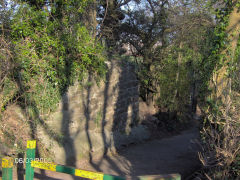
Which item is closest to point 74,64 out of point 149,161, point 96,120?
point 96,120

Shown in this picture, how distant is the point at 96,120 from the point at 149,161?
6.56 feet

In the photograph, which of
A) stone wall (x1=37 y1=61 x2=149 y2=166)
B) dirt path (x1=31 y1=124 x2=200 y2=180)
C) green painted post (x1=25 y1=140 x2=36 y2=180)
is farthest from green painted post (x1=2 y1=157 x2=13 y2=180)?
stone wall (x1=37 y1=61 x2=149 y2=166)

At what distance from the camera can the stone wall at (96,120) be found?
6812 mm

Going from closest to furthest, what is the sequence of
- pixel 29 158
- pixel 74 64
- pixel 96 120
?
1. pixel 29 158
2. pixel 74 64
3. pixel 96 120

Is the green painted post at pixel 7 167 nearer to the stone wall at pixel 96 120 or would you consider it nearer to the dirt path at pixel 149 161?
the dirt path at pixel 149 161

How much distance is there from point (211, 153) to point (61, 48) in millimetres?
4433

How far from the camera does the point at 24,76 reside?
6297 millimetres

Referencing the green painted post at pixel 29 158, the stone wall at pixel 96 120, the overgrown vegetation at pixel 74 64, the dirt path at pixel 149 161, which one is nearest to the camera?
the green painted post at pixel 29 158

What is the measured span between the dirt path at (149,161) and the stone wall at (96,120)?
414 millimetres

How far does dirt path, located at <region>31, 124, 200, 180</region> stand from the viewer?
7.08m

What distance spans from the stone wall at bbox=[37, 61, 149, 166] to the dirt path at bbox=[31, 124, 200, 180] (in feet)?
1.36

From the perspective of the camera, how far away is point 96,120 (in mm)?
8406

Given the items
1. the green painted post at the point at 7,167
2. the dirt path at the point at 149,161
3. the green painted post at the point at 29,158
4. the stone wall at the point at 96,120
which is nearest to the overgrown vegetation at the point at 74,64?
the stone wall at the point at 96,120

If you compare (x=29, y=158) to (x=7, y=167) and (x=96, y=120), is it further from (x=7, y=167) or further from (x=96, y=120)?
(x=96, y=120)
